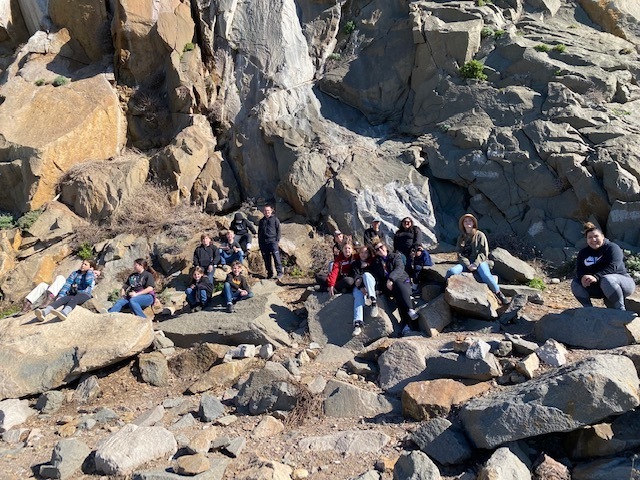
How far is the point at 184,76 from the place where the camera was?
52.4ft

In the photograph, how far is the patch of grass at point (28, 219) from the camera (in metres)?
14.1

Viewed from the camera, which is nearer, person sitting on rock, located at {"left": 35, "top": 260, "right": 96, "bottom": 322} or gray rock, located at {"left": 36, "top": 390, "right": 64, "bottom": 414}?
gray rock, located at {"left": 36, "top": 390, "right": 64, "bottom": 414}

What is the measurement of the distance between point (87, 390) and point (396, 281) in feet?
16.0

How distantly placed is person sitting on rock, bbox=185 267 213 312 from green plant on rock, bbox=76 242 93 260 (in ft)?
15.2

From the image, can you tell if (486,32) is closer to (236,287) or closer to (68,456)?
(236,287)

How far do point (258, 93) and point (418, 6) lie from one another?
16.9ft

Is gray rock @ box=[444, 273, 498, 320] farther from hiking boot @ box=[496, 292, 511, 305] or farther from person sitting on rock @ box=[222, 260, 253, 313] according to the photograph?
person sitting on rock @ box=[222, 260, 253, 313]

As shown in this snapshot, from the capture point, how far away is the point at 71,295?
9.91 meters

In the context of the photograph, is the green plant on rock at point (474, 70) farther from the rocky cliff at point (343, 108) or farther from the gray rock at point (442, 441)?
the gray rock at point (442, 441)

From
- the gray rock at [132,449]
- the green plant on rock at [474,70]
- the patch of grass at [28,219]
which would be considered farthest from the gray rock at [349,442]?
the patch of grass at [28,219]

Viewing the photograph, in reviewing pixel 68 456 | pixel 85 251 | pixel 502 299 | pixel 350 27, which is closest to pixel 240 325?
pixel 68 456

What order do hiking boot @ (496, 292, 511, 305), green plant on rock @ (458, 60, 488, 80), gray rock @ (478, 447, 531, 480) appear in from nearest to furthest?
gray rock @ (478, 447, 531, 480) → hiking boot @ (496, 292, 511, 305) → green plant on rock @ (458, 60, 488, 80)

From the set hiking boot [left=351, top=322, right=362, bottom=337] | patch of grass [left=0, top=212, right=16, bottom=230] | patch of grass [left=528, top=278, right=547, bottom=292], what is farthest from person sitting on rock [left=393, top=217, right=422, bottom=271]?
patch of grass [left=0, top=212, right=16, bottom=230]

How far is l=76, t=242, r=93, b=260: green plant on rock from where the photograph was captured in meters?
13.6
